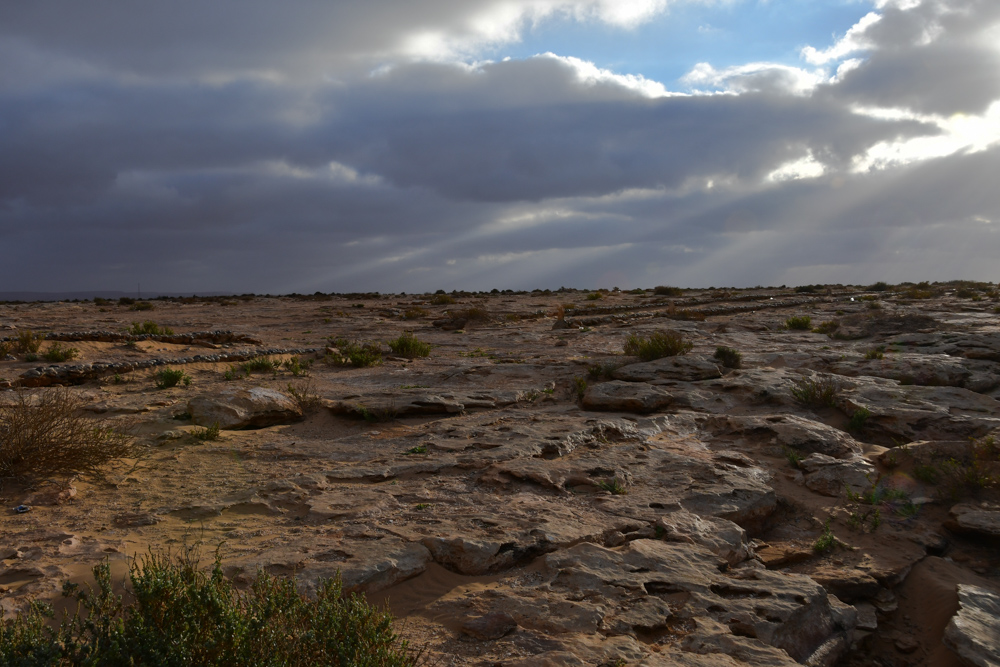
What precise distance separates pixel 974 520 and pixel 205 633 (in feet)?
18.8

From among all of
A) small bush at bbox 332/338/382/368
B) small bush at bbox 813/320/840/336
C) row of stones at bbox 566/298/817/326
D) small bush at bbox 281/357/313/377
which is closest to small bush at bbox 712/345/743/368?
small bush at bbox 813/320/840/336

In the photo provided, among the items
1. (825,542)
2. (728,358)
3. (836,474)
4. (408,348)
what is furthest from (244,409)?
(728,358)

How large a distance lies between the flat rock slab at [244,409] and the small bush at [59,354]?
598 cm

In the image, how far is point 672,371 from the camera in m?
9.45

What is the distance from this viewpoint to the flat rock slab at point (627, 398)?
26.2 feet

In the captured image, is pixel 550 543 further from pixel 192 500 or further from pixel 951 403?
pixel 951 403

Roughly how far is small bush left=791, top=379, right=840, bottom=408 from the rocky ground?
3 centimetres

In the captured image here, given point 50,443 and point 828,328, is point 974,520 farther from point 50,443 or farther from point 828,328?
point 828,328

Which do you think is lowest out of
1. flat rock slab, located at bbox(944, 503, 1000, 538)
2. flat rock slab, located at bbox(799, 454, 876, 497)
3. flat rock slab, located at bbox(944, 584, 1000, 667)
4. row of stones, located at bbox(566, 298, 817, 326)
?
flat rock slab, located at bbox(944, 584, 1000, 667)

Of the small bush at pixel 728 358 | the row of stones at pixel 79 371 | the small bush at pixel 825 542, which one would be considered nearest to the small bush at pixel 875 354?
the small bush at pixel 728 358

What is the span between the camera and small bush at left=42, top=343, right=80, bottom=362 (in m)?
11.0

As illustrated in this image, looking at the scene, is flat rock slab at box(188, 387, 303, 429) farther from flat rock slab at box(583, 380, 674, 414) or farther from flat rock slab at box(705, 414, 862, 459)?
flat rock slab at box(705, 414, 862, 459)

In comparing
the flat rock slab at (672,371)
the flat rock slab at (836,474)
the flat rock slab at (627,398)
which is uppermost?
the flat rock slab at (672,371)

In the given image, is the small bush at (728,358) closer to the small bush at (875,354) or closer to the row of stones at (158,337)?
the small bush at (875,354)
